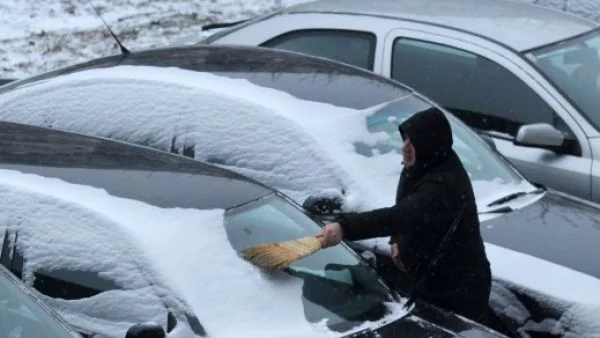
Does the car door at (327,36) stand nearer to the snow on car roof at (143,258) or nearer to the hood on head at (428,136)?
the hood on head at (428,136)

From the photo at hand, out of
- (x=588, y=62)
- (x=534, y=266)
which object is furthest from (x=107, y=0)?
(x=534, y=266)

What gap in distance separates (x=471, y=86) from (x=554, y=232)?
5.77 feet

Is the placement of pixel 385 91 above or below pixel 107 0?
above

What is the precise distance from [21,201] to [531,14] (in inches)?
172

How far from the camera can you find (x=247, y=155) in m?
5.71

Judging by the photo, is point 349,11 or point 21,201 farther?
point 349,11

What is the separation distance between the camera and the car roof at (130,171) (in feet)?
14.6

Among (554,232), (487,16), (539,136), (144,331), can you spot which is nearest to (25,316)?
(144,331)

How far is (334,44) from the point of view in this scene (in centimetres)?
760

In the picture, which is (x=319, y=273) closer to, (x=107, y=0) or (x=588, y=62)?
(x=588, y=62)

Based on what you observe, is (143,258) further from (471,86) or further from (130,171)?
(471,86)

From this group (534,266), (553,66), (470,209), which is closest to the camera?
(470,209)

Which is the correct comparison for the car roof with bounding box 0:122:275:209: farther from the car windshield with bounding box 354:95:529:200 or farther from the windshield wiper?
the windshield wiper

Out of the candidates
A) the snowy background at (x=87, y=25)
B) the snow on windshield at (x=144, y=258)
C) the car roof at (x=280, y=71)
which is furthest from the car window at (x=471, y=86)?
the snowy background at (x=87, y=25)
